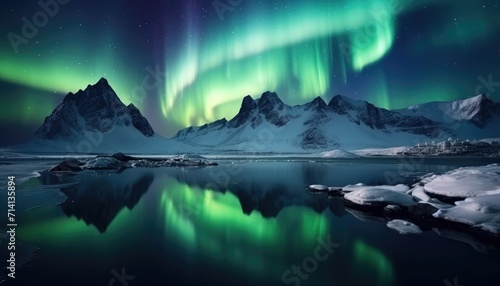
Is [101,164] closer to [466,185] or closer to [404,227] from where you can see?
[404,227]

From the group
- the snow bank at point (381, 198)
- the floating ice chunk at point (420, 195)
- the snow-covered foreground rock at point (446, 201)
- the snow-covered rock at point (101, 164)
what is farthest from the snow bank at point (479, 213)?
the snow-covered rock at point (101, 164)

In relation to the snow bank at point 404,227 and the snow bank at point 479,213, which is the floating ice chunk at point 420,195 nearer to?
the snow bank at point 479,213

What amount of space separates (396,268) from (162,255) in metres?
8.80

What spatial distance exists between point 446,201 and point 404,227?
298 inches

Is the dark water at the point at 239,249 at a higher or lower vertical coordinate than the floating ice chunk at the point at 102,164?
lower

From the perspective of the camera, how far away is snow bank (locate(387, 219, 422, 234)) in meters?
14.0

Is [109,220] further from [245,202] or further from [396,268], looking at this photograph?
[396,268]

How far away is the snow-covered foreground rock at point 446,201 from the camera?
14.0 metres

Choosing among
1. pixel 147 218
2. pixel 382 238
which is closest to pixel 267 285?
pixel 382 238

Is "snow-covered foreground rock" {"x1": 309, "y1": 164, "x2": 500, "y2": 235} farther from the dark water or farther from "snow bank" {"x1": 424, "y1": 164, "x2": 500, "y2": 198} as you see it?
the dark water

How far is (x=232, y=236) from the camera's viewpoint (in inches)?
565

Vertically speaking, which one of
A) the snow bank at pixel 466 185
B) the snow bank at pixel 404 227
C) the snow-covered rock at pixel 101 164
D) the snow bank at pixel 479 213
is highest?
the snow-covered rock at pixel 101 164

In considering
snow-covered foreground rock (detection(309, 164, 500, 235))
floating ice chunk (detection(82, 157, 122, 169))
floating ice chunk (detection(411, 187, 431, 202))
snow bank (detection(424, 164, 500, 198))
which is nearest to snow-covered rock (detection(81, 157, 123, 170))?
floating ice chunk (detection(82, 157, 122, 169))

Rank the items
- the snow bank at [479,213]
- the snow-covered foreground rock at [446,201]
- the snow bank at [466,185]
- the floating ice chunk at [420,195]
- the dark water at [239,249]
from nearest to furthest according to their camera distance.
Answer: the dark water at [239,249]
the snow bank at [479,213]
the snow-covered foreground rock at [446,201]
the snow bank at [466,185]
the floating ice chunk at [420,195]
